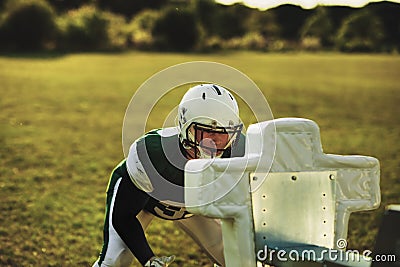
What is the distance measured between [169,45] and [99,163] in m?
25.4

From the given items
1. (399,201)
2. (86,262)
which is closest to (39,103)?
(399,201)

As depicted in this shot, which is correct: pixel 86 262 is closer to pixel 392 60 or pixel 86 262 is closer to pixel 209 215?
pixel 209 215

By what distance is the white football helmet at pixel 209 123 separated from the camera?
3721 millimetres

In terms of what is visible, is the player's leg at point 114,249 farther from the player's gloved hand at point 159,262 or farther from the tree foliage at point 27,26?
the tree foliage at point 27,26

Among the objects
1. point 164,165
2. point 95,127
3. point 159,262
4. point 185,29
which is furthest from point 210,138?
point 185,29

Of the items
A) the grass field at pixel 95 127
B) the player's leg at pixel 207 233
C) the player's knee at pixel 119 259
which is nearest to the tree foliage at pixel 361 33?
the grass field at pixel 95 127

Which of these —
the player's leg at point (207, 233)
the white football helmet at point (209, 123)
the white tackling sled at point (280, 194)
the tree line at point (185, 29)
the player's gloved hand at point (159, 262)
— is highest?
the white football helmet at point (209, 123)

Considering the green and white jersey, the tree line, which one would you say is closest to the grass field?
the tree line

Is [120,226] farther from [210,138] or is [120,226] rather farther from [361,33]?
[361,33]

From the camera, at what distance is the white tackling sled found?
3312 mm

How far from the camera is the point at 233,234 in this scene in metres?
3.45

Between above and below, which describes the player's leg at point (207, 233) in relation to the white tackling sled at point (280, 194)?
below

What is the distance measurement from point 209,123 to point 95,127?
11.2 m

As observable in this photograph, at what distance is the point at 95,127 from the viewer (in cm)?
1478
